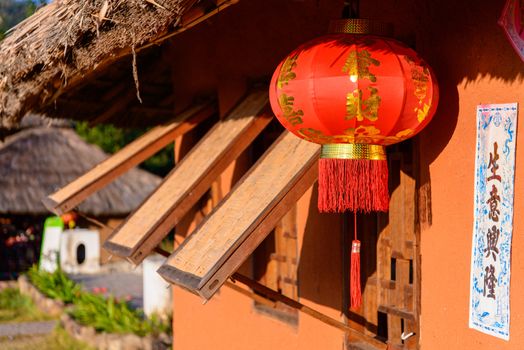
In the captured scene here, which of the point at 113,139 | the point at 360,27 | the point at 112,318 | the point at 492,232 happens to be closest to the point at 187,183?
the point at 360,27

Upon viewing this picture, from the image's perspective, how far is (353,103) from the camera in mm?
3135

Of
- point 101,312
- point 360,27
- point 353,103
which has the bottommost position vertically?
point 101,312

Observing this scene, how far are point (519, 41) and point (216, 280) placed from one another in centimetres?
156

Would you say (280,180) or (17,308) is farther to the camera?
(17,308)

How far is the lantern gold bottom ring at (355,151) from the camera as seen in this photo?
130 inches

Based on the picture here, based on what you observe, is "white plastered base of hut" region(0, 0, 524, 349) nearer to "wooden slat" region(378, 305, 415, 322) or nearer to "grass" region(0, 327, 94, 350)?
"wooden slat" region(378, 305, 415, 322)

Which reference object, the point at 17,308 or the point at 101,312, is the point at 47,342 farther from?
the point at 17,308

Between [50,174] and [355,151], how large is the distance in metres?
15.4

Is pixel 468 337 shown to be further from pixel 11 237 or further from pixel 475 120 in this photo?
pixel 11 237

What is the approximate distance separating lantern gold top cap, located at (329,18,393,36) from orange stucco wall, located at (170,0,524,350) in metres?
0.37

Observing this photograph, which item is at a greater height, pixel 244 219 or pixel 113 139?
pixel 244 219

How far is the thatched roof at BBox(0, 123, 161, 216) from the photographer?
57.0 feet

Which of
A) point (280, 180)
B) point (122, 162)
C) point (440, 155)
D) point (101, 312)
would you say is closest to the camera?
point (440, 155)

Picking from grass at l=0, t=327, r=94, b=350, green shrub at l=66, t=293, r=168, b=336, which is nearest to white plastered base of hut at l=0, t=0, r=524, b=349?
green shrub at l=66, t=293, r=168, b=336
